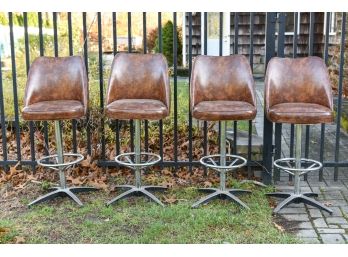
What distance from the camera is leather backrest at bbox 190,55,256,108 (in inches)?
167

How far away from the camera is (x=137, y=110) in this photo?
3.93 m

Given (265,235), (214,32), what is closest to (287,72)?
(265,235)

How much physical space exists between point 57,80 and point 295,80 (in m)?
2.00

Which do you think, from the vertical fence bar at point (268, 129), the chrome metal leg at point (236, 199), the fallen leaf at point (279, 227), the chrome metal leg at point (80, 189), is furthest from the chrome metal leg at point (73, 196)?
the vertical fence bar at point (268, 129)

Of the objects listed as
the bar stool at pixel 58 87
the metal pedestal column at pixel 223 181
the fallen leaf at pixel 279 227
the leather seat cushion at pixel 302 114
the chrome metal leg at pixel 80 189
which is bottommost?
the fallen leaf at pixel 279 227

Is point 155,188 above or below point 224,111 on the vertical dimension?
below

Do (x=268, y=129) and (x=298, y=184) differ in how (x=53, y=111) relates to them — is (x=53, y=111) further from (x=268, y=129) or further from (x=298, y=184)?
(x=298, y=184)

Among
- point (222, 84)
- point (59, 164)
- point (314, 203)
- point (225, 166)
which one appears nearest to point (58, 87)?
point (59, 164)

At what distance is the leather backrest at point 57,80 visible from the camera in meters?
4.37

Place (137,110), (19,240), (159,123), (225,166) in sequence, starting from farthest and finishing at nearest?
(159,123)
(225,166)
(137,110)
(19,240)

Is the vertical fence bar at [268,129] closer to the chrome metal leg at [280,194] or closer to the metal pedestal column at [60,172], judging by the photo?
the chrome metal leg at [280,194]

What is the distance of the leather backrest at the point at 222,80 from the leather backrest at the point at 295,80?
0.18 m
